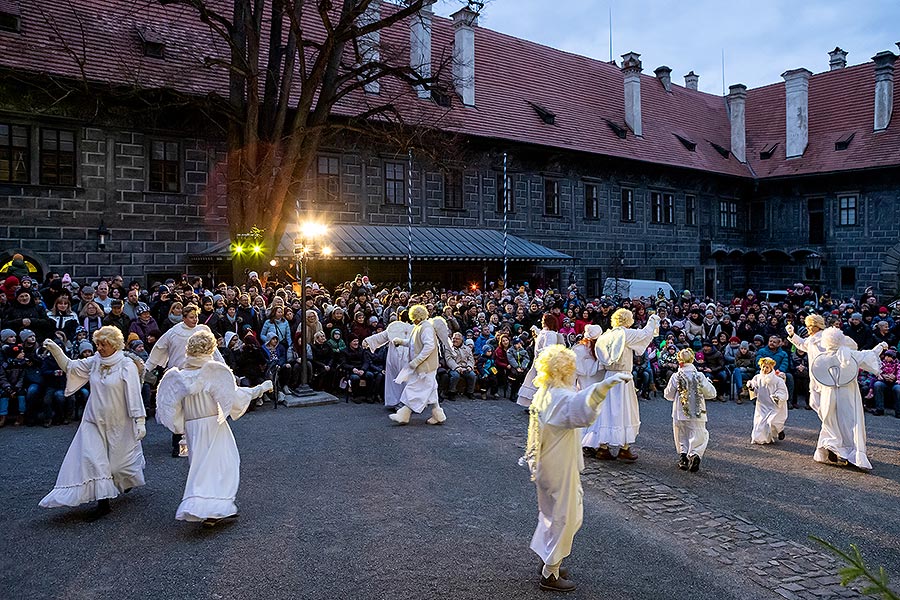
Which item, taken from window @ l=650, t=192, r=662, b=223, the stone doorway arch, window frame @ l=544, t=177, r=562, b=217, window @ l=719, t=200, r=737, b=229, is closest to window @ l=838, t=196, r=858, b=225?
the stone doorway arch

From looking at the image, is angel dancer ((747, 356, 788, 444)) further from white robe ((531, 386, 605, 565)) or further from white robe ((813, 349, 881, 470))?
white robe ((531, 386, 605, 565))

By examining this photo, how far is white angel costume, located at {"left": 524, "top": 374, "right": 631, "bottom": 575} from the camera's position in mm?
5066

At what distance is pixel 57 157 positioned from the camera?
17.2 meters

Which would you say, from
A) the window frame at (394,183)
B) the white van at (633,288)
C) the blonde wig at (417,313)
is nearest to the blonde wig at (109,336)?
the blonde wig at (417,313)

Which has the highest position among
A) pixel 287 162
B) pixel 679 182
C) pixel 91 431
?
pixel 679 182

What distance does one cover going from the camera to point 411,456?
8.72m

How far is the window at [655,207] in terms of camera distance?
3014 centimetres

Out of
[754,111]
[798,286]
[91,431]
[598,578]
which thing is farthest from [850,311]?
[754,111]

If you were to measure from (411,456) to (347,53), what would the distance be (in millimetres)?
17979

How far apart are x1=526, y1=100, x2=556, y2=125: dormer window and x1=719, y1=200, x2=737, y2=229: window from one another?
1108 cm

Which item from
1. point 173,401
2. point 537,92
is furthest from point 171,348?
point 537,92

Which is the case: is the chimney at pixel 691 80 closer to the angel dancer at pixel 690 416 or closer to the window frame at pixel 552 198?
the window frame at pixel 552 198

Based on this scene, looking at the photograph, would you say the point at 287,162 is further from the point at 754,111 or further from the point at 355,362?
the point at 754,111

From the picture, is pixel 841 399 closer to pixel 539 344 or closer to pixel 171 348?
pixel 539 344
